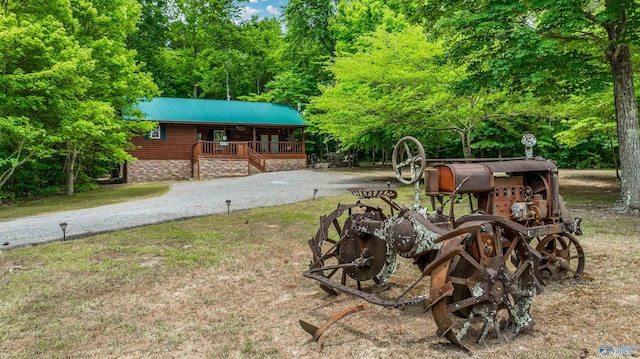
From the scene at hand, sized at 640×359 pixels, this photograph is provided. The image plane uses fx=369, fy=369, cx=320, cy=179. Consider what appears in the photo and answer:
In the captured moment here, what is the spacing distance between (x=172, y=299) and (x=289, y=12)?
31.6 m

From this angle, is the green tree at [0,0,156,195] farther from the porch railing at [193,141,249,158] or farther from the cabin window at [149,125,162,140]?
the cabin window at [149,125,162,140]

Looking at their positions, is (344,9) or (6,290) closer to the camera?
(6,290)

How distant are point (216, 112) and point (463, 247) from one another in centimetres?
2511

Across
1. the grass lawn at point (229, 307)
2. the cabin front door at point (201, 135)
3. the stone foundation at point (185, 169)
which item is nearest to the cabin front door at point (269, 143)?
the stone foundation at point (185, 169)

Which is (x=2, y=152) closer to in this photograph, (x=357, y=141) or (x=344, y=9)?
(x=357, y=141)

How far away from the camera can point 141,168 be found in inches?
912

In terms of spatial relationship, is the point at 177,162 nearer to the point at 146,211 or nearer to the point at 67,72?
the point at 67,72

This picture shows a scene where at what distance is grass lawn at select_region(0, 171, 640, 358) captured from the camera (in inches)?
119

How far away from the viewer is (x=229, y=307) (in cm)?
398

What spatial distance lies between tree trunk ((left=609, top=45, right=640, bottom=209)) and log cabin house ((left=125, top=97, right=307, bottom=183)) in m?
18.6

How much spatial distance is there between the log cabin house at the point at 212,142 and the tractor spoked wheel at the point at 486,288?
20.9 m

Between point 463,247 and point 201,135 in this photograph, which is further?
point 201,135

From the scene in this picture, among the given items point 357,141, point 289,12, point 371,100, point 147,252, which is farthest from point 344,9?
point 147,252

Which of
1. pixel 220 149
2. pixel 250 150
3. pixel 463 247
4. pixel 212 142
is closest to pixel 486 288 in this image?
pixel 463 247
